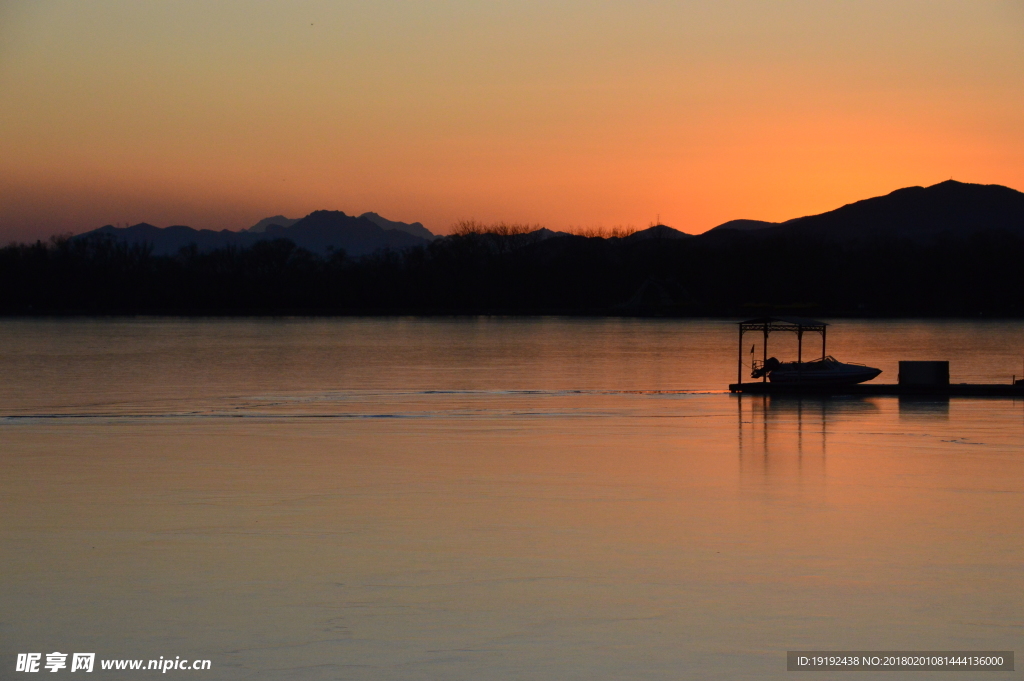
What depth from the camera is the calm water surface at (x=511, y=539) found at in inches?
342

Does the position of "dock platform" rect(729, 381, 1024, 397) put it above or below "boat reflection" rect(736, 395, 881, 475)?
above

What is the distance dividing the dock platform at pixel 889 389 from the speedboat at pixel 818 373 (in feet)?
0.50

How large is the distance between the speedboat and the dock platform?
0.50ft

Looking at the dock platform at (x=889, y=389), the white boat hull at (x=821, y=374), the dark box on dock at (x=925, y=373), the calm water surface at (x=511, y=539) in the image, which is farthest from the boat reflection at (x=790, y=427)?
the dark box on dock at (x=925, y=373)

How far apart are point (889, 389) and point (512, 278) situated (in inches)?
5502

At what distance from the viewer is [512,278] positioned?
6703 inches

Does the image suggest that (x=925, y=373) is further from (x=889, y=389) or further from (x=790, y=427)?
(x=790, y=427)

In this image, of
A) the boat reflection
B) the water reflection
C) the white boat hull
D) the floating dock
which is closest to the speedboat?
the white boat hull

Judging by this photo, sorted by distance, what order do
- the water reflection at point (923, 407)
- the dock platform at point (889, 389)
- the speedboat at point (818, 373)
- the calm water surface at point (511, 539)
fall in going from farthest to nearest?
the speedboat at point (818, 373) < the dock platform at point (889, 389) < the water reflection at point (923, 407) < the calm water surface at point (511, 539)

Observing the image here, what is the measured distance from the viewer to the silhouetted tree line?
151625 millimetres

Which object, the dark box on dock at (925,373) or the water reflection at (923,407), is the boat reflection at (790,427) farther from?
the dark box on dock at (925,373)

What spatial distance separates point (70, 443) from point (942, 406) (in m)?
21.1

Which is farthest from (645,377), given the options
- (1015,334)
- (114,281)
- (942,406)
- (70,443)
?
(114,281)

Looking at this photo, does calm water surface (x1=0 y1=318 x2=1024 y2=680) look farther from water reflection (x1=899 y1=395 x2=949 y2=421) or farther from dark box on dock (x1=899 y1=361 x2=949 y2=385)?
dark box on dock (x1=899 y1=361 x2=949 y2=385)
